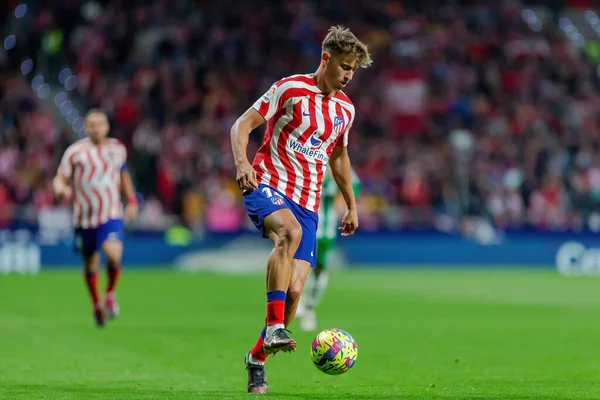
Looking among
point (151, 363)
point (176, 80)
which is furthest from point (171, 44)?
point (151, 363)

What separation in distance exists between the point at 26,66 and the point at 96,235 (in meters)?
15.4

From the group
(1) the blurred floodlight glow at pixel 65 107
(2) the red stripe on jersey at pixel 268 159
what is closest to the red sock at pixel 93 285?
(2) the red stripe on jersey at pixel 268 159

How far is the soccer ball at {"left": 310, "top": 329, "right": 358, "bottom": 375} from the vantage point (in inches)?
298

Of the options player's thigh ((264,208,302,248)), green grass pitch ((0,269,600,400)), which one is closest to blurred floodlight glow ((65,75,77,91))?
green grass pitch ((0,269,600,400))

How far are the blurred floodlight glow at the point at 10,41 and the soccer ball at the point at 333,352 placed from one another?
75.3 feet

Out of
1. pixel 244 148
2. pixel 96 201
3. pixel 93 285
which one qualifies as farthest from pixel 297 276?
pixel 96 201

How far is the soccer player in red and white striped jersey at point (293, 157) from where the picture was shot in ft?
25.1

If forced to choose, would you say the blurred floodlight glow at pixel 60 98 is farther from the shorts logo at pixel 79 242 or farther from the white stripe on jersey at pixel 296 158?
the white stripe on jersey at pixel 296 158

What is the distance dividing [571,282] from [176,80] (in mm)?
11795

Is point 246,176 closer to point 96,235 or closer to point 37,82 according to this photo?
point 96,235

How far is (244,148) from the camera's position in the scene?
25.3ft

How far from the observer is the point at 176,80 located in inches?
1148

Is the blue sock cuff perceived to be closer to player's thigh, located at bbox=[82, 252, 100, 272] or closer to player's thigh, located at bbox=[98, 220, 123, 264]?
player's thigh, located at bbox=[98, 220, 123, 264]

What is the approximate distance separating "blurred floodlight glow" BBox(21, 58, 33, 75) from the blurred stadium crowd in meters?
0.11
